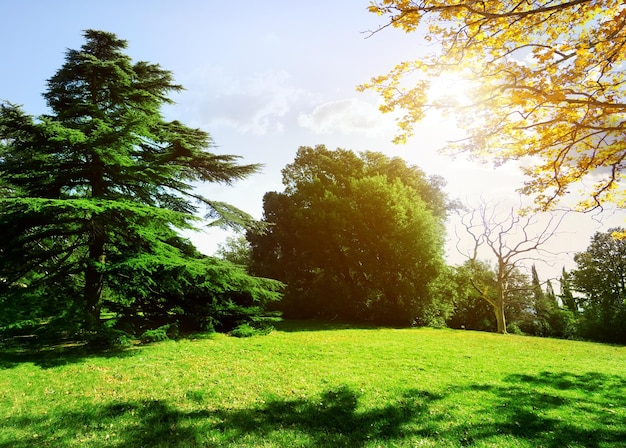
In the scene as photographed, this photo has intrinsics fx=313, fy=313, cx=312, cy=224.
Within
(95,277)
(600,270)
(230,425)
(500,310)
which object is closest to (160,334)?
(95,277)

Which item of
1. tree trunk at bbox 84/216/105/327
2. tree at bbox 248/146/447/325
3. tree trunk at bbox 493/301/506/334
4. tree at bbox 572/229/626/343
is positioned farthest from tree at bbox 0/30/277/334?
tree at bbox 572/229/626/343

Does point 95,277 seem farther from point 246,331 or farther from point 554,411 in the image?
point 554,411

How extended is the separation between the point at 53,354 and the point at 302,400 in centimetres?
949

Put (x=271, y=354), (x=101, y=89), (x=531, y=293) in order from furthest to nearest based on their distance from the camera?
(x=531, y=293) → (x=101, y=89) → (x=271, y=354)

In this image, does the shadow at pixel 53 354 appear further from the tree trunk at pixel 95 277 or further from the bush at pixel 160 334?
the tree trunk at pixel 95 277

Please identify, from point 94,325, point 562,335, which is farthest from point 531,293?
point 94,325

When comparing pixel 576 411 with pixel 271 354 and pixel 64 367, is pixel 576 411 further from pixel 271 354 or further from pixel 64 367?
pixel 64 367

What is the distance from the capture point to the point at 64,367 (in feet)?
30.5

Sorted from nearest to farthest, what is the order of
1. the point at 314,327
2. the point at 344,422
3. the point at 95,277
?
the point at 344,422 < the point at 95,277 < the point at 314,327

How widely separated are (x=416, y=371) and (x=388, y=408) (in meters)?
3.28

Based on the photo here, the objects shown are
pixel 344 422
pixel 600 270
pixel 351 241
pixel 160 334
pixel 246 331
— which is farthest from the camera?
pixel 600 270

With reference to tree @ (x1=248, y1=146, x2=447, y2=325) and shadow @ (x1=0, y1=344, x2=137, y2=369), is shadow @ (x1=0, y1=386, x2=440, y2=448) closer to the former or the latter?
shadow @ (x1=0, y1=344, x2=137, y2=369)

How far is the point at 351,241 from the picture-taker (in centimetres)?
2741

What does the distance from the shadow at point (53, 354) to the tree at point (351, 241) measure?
58.9ft
